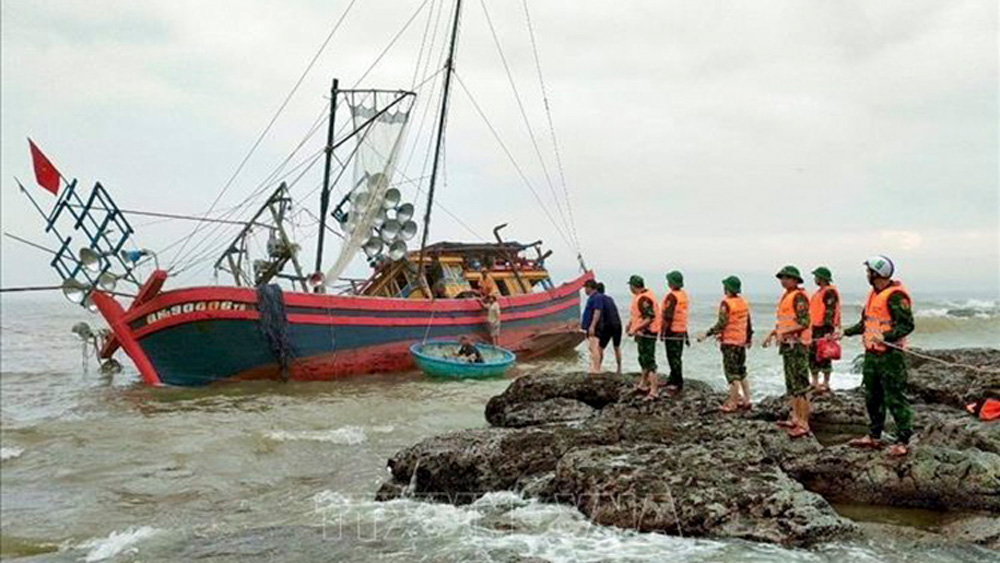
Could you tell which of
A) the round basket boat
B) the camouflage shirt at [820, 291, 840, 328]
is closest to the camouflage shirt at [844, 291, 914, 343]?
the camouflage shirt at [820, 291, 840, 328]

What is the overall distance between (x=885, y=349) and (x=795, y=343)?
119 cm

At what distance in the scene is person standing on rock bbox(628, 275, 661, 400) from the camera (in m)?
10.2

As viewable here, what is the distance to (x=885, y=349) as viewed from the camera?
6.94m

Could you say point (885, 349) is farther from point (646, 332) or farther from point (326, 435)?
point (326, 435)

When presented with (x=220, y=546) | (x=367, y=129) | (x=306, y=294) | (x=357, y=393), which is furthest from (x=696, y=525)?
(x=367, y=129)

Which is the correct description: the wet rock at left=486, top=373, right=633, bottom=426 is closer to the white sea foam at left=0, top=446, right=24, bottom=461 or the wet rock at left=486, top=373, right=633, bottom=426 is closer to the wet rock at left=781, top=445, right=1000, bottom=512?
the wet rock at left=781, top=445, right=1000, bottom=512

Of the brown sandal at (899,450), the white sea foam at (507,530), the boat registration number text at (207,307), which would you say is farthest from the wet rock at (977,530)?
the boat registration number text at (207,307)

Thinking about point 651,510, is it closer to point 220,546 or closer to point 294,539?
point 294,539

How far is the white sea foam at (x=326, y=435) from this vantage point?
36.0 feet

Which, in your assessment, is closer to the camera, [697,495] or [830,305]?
[697,495]

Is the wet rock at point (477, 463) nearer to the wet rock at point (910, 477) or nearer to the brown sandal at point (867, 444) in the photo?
the wet rock at point (910, 477)

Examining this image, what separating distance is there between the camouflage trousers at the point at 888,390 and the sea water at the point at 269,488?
1706 mm

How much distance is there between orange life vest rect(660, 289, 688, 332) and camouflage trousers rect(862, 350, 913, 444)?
315 centimetres

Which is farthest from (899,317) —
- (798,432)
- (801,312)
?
(798,432)
